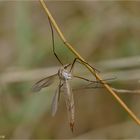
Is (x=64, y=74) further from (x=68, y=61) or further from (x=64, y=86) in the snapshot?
(x=68, y=61)

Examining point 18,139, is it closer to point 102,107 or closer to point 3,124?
point 3,124

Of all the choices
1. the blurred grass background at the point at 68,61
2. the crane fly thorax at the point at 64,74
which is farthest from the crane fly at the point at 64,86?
the blurred grass background at the point at 68,61

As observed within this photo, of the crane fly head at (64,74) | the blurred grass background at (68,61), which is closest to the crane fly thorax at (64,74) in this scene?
the crane fly head at (64,74)

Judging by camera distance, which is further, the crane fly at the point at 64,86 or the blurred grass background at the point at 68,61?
the blurred grass background at the point at 68,61

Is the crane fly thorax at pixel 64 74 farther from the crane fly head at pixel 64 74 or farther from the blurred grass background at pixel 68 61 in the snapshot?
the blurred grass background at pixel 68 61

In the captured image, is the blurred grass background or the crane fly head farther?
the blurred grass background

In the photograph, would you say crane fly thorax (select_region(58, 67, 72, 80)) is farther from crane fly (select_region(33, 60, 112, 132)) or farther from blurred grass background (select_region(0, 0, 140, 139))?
blurred grass background (select_region(0, 0, 140, 139))

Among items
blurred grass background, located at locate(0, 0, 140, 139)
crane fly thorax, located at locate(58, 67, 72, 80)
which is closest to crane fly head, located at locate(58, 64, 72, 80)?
crane fly thorax, located at locate(58, 67, 72, 80)

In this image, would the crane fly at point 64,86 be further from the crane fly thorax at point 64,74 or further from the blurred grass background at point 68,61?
the blurred grass background at point 68,61

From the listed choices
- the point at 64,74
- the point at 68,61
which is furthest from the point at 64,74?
the point at 68,61
